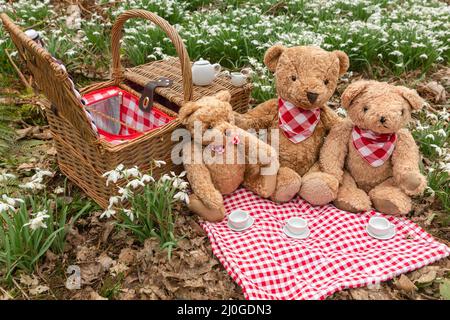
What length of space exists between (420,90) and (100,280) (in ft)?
12.5

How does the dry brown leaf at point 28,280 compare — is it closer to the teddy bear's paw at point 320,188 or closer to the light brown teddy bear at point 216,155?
the light brown teddy bear at point 216,155

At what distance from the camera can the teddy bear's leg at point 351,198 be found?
288 cm

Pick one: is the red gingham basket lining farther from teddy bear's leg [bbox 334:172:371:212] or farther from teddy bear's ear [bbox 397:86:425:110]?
teddy bear's ear [bbox 397:86:425:110]

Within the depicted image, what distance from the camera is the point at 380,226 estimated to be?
278 cm

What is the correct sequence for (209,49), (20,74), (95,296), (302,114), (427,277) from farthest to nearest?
(209,49)
(20,74)
(302,114)
(427,277)
(95,296)

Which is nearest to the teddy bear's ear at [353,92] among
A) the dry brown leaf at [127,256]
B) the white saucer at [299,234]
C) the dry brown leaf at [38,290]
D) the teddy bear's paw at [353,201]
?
the teddy bear's paw at [353,201]

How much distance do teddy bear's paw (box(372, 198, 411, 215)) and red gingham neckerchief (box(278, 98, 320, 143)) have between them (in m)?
0.70

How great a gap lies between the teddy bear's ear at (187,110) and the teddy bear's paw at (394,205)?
1.44 m

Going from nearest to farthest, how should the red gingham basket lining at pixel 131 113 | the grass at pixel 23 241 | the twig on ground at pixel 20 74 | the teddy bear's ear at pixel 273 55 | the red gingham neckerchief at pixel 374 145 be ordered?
the grass at pixel 23 241
the red gingham neckerchief at pixel 374 145
the teddy bear's ear at pixel 273 55
the red gingham basket lining at pixel 131 113
the twig on ground at pixel 20 74

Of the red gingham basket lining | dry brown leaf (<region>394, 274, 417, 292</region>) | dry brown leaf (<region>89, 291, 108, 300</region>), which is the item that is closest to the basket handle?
the red gingham basket lining

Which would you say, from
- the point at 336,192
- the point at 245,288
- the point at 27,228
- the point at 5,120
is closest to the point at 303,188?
the point at 336,192

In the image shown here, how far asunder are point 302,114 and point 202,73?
35.9 inches

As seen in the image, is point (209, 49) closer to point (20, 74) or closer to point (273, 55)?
point (273, 55)

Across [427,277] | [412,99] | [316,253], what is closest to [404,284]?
[427,277]
